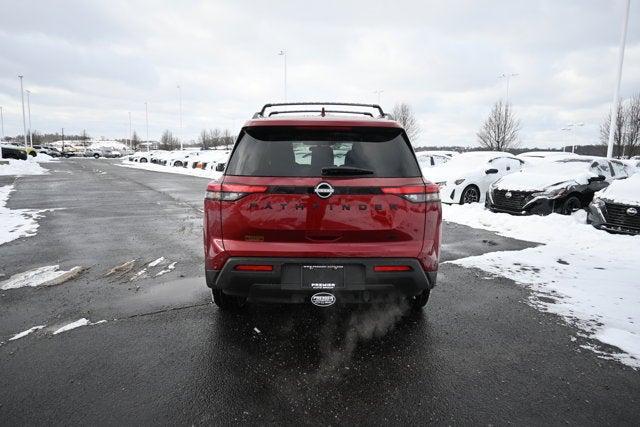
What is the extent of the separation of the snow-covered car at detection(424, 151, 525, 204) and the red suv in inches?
387

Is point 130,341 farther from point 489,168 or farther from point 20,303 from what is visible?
point 489,168

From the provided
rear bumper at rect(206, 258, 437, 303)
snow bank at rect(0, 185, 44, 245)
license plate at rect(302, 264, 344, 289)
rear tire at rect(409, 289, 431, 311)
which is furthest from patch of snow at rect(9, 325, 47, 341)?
snow bank at rect(0, 185, 44, 245)

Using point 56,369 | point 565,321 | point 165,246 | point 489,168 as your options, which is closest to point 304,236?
point 56,369

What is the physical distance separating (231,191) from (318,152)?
732mm

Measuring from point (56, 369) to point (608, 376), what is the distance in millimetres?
4047

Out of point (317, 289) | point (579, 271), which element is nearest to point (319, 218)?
point (317, 289)

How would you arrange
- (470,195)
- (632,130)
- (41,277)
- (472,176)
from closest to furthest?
1. (41,277)
2. (472,176)
3. (470,195)
4. (632,130)

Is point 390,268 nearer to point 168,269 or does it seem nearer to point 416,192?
point 416,192

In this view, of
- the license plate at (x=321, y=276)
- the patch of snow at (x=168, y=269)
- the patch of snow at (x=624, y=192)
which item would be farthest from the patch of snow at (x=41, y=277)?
the patch of snow at (x=624, y=192)

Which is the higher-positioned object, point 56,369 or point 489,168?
point 489,168

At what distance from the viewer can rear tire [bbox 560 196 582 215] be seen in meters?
10.4

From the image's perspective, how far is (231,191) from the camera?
321 centimetres

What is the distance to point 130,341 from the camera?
358 centimetres

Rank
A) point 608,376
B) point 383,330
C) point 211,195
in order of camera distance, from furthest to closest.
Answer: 1. point 383,330
2. point 211,195
3. point 608,376
